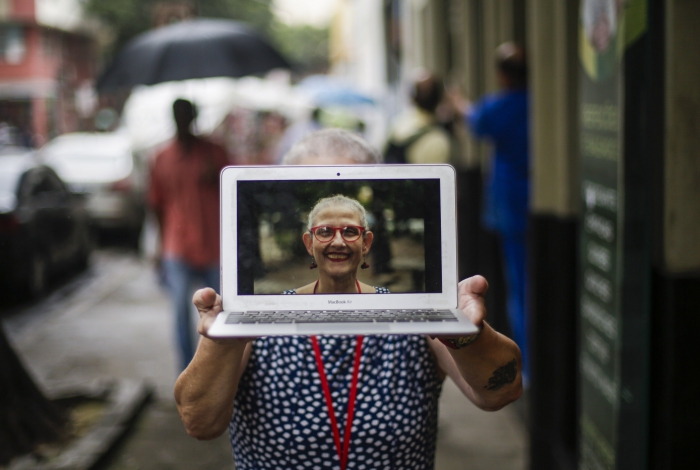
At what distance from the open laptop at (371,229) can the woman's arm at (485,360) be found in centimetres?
5

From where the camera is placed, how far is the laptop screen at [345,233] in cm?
165

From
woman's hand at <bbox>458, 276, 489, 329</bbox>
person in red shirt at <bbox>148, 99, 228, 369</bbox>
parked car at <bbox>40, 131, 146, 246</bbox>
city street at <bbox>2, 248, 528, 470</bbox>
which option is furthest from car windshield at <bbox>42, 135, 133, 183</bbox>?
woman's hand at <bbox>458, 276, 489, 329</bbox>

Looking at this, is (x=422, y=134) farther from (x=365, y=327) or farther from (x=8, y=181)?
(x=8, y=181)

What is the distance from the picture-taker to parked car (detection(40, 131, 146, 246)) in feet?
48.2

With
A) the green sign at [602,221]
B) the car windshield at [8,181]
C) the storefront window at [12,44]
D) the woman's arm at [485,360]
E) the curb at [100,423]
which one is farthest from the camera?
the storefront window at [12,44]

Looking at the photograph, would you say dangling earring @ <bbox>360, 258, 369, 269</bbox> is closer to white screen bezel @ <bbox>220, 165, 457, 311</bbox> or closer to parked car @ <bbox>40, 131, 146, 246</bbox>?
white screen bezel @ <bbox>220, 165, 457, 311</bbox>

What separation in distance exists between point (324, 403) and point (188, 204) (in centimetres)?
368

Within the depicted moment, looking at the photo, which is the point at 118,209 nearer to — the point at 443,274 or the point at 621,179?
the point at 621,179

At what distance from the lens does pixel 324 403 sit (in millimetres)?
1948

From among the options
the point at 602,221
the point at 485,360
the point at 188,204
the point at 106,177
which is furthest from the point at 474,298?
the point at 106,177

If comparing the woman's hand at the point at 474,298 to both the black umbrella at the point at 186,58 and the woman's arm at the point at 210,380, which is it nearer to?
the woman's arm at the point at 210,380

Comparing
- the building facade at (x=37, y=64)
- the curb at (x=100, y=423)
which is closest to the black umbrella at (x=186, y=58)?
the curb at (x=100, y=423)

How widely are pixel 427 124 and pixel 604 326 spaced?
2.91 meters

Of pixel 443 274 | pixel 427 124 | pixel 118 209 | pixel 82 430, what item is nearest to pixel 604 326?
pixel 443 274
